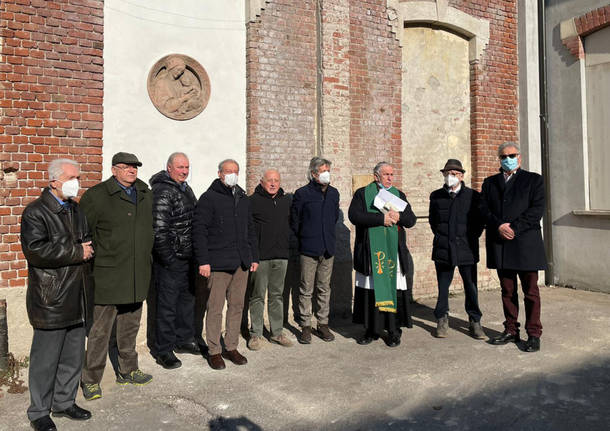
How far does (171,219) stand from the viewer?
16.7 feet

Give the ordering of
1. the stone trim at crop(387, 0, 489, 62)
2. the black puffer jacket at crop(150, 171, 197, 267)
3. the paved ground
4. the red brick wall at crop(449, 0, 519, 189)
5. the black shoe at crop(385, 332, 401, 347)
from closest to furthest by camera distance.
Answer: the paved ground, the black puffer jacket at crop(150, 171, 197, 267), the black shoe at crop(385, 332, 401, 347), the stone trim at crop(387, 0, 489, 62), the red brick wall at crop(449, 0, 519, 189)

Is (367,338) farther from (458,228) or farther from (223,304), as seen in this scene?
(223,304)

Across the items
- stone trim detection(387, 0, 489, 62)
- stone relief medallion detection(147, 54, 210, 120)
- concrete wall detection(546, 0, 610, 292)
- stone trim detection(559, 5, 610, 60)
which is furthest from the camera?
concrete wall detection(546, 0, 610, 292)

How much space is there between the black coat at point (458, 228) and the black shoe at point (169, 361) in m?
3.00

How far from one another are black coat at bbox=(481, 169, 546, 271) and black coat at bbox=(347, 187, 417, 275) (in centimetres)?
88

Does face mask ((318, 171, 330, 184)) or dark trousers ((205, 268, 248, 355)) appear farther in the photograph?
face mask ((318, 171, 330, 184))

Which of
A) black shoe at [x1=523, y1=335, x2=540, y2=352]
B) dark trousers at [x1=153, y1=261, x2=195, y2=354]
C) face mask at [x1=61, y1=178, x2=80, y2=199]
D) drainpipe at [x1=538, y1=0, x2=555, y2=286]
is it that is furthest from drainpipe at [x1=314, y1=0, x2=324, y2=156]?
drainpipe at [x1=538, y1=0, x2=555, y2=286]

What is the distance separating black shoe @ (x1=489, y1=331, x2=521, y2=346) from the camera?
5.62 m

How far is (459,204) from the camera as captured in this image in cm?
588

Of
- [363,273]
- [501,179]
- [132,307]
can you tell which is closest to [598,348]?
[501,179]

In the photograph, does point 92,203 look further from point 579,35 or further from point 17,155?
point 579,35

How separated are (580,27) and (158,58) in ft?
21.5

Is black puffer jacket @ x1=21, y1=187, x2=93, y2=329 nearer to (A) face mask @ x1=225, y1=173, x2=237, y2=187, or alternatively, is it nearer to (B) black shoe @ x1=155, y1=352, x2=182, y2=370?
(B) black shoe @ x1=155, y1=352, x2=182, y2=370

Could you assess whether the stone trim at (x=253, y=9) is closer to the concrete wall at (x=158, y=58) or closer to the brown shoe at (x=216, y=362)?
the concrete wall at (x=158, y=58)
